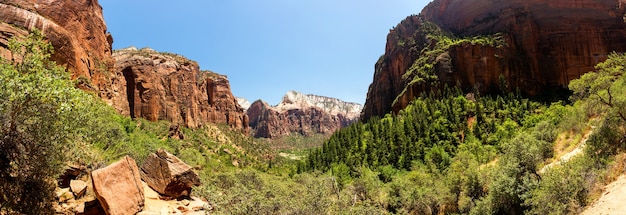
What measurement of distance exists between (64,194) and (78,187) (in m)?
0.49

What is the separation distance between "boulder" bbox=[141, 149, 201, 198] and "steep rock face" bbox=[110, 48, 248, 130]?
57.9 m

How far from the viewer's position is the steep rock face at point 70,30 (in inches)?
1539

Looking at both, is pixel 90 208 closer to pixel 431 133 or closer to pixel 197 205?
pixel 197 205

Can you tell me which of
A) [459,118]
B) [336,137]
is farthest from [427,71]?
[336,137]

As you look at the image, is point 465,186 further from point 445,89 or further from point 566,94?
point 566,94

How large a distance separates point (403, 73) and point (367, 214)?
88781mm

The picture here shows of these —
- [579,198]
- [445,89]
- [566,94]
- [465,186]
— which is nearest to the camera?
[579,198]

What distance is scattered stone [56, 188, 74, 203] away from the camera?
1186 cm

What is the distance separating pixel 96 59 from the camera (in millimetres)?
59969

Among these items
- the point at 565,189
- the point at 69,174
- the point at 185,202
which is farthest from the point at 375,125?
the point at 69,174

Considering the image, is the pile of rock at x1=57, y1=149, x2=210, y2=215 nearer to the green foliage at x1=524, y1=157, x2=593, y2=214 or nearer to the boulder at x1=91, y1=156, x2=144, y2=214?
the boulder at x1=91, y1=156, x2=144, y2=214

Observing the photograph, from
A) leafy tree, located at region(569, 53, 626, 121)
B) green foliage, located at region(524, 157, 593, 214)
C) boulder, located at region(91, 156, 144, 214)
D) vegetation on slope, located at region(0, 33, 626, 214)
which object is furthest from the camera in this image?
leafy tree, located at region(569, 53, 626, 121)

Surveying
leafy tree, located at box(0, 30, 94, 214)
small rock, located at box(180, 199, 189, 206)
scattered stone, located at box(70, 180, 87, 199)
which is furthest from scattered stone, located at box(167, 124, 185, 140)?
leafy tree, located at box(0, 30, 94, 214)

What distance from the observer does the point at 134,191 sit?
40.8ft
